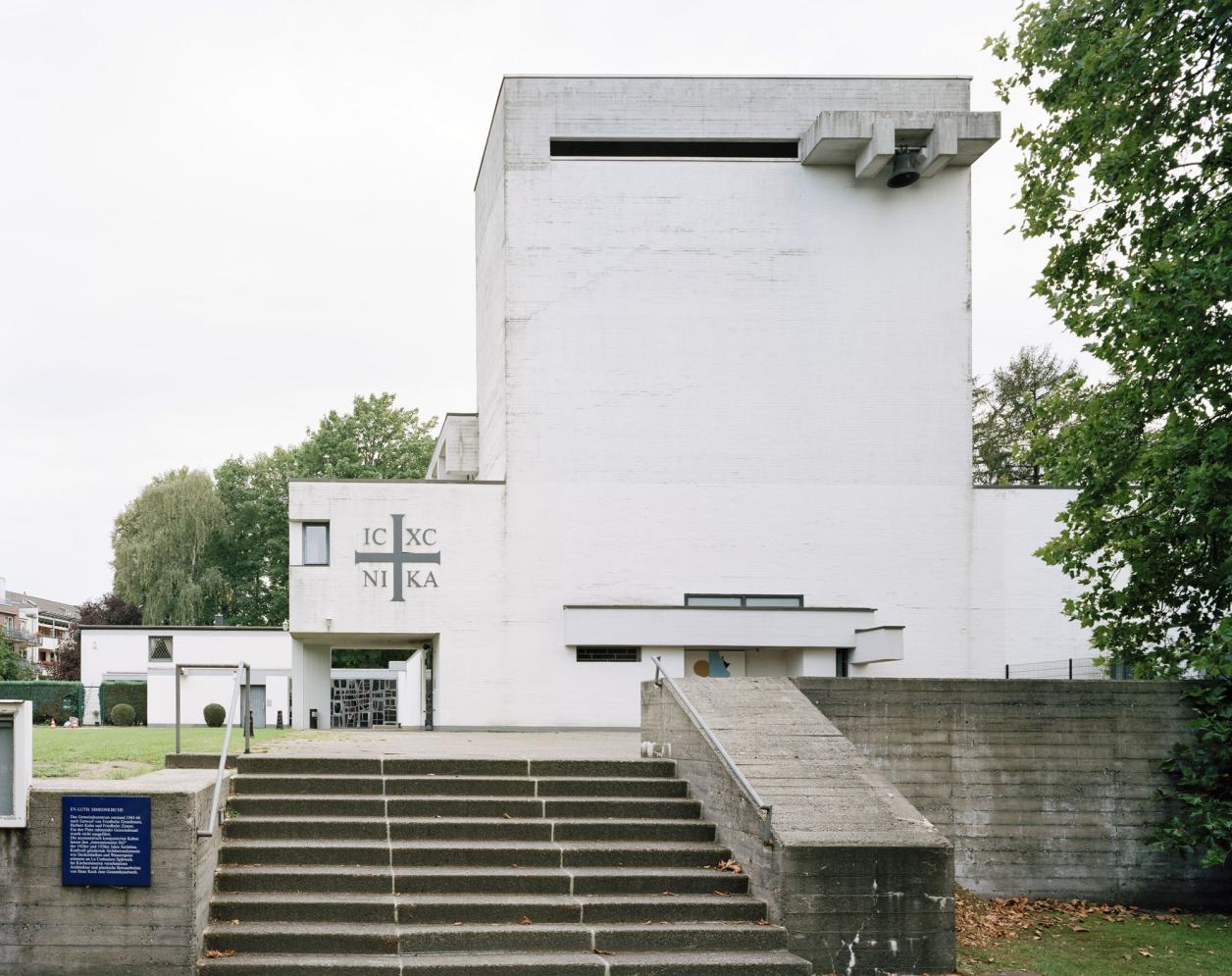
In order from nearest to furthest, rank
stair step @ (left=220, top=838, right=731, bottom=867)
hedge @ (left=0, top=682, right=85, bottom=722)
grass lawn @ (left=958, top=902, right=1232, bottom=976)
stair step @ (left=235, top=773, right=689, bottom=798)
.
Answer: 1. grass lawn @ (left=958, top=902, right=1232, bottom=976)
2. stair step @ (left=220, top=838, right=731, bottom=867)
3. stair step @ (left=235, top=773, right=689, bottom=798)
4. hedge @ (left=0, top=682, right=85, bottom=722)

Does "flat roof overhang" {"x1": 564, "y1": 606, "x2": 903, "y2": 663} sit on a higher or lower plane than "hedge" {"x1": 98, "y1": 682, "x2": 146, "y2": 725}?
higher

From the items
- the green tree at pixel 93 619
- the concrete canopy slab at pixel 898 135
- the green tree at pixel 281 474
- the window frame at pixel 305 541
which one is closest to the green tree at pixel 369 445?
the green tree at pixel 281 474

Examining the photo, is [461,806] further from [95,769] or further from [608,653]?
[608,653]

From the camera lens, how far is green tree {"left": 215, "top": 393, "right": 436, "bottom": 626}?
64500 mm

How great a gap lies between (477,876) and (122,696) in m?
39.1

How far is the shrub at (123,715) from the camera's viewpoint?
142ft

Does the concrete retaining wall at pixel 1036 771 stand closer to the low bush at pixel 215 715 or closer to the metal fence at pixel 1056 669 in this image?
the metal fence at pixel 1056 669

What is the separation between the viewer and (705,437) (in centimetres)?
2827

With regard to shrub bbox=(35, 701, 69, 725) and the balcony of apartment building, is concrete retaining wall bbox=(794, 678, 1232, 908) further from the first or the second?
the balcony of apartment building

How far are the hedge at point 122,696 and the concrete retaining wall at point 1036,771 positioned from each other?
37987 millimetres

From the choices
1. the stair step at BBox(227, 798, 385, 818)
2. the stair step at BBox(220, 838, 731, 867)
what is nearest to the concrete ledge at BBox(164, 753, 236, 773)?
the stair step at BBox(227, 798, 385, 818)

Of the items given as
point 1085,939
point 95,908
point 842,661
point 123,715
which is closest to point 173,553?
point 123,715

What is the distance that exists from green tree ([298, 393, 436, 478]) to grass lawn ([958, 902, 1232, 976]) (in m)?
53.9

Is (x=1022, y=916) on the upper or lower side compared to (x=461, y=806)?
lower
